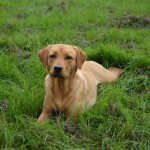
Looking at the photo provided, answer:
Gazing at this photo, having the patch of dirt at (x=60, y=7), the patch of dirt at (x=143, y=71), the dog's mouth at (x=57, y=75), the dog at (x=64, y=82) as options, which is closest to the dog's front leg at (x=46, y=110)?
the dog at (x=64, y=82)

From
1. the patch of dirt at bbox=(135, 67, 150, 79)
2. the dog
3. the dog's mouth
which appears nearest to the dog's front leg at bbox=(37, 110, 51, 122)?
the dog

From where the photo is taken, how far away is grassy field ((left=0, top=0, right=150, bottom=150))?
406 cm

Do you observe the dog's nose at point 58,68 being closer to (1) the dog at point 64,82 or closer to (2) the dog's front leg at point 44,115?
(1) the dog at point 64,82

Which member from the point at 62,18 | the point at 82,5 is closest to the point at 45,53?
the point at 62,18

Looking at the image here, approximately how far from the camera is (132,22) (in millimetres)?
8672

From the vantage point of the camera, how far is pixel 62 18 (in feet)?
30.2

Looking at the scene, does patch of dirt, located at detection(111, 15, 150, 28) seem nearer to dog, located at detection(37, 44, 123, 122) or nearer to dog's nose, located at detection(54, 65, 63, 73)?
dog, located at detection(37, 44, 123, 122)

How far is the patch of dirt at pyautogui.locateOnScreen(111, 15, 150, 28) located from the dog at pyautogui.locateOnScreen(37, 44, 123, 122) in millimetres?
3692

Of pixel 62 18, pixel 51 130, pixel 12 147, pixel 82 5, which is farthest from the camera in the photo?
pixel 82 5

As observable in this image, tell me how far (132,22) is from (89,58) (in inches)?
94.5

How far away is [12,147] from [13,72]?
2.07 meters

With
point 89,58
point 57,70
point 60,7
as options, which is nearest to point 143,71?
point 89,58

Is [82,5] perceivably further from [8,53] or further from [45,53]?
[45,53]

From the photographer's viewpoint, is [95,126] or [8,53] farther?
[8,53]
